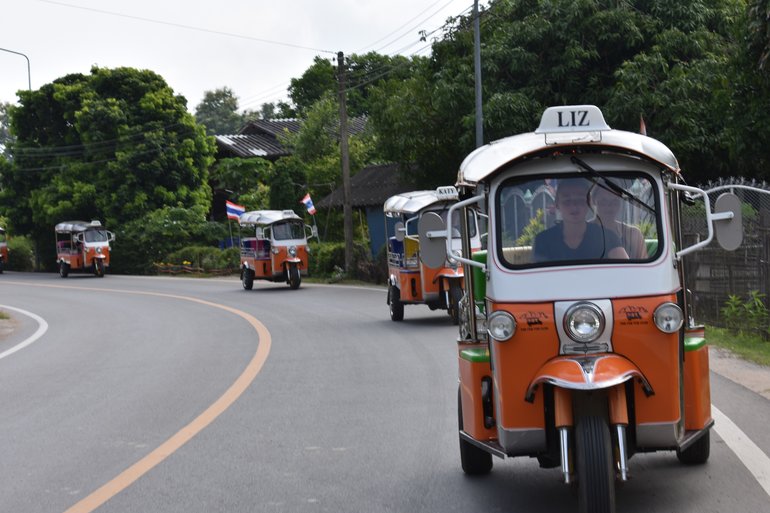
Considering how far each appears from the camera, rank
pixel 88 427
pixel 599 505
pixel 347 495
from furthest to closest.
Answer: pixel 88 427 → pixel 347 495 → pixel 599 505

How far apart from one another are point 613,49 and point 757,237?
15.3 metres

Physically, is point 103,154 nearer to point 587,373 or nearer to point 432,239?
point 432,239

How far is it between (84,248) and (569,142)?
1710 inches

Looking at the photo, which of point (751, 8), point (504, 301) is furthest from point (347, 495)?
point (751, 8)

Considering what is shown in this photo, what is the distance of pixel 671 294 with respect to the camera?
614 centimetres

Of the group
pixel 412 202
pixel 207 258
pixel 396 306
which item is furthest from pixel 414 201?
pixel 207 258

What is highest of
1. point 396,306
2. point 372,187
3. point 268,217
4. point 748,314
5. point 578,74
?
point 578,74

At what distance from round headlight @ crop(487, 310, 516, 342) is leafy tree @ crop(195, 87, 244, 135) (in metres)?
105

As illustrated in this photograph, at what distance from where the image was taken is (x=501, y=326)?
6105mm

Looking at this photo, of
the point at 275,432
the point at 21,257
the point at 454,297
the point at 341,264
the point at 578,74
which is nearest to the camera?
the point at 275,432

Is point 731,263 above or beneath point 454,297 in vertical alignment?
above

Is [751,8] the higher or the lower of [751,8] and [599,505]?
the higher

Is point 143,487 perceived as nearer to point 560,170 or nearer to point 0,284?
point 560,170

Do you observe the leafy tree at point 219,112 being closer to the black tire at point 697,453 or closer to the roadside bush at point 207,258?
the roadside bush at point 207,258
